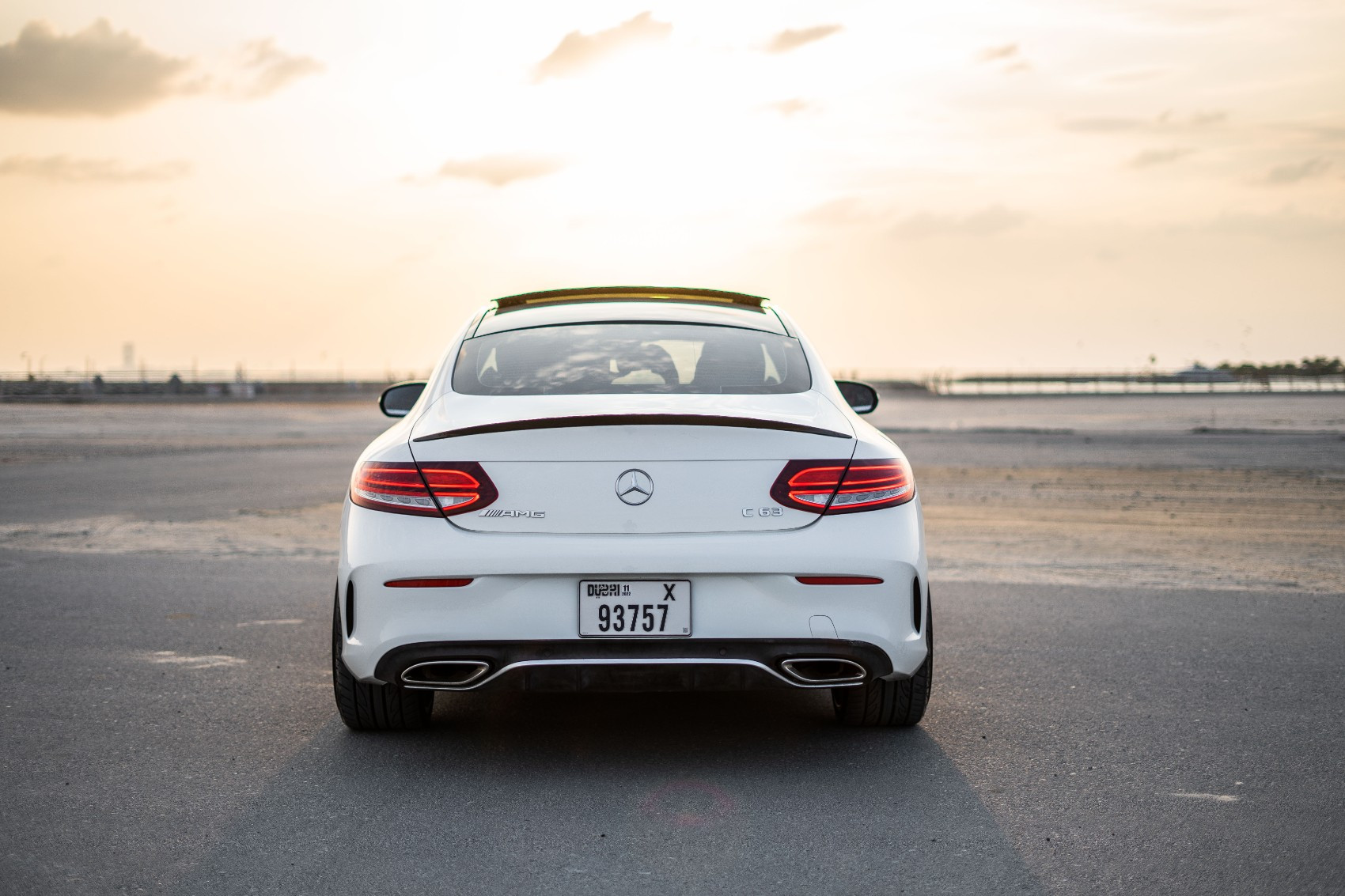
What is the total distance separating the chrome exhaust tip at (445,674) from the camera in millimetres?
3840

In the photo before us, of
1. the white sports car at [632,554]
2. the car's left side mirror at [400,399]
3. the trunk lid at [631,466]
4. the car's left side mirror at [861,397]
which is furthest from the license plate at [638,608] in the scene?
the car's left side mirror at [861,397]

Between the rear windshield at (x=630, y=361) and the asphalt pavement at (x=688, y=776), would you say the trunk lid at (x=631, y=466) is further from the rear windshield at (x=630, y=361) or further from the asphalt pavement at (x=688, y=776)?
the asphalt pavement at (x=688, y=776)

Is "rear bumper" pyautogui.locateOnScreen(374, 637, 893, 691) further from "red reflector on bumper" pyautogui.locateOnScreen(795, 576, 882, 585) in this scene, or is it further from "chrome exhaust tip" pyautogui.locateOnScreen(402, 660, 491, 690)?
"red reflector on bumper" pyautogui.locateOnScreen(795, 576, 882, 585)

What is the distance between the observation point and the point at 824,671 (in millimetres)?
3963

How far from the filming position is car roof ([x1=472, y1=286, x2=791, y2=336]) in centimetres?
498

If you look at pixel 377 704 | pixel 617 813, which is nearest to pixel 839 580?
pixel 617 813

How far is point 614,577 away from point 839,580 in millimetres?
714

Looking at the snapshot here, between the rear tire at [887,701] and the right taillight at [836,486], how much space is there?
2.32ft

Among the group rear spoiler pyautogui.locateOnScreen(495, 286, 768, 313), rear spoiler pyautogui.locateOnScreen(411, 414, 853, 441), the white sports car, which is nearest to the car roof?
rear spoiler pyautogui.locateOnScreen(495, 286, 768, 313)

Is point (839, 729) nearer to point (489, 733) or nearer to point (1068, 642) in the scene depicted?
point (489, 733)

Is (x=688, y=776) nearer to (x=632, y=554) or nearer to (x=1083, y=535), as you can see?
(x=632, y=554)

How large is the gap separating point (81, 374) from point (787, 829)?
105745mm

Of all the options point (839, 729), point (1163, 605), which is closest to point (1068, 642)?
point (1163, 605)

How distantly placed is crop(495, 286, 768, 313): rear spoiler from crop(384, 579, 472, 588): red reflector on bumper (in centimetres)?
184
